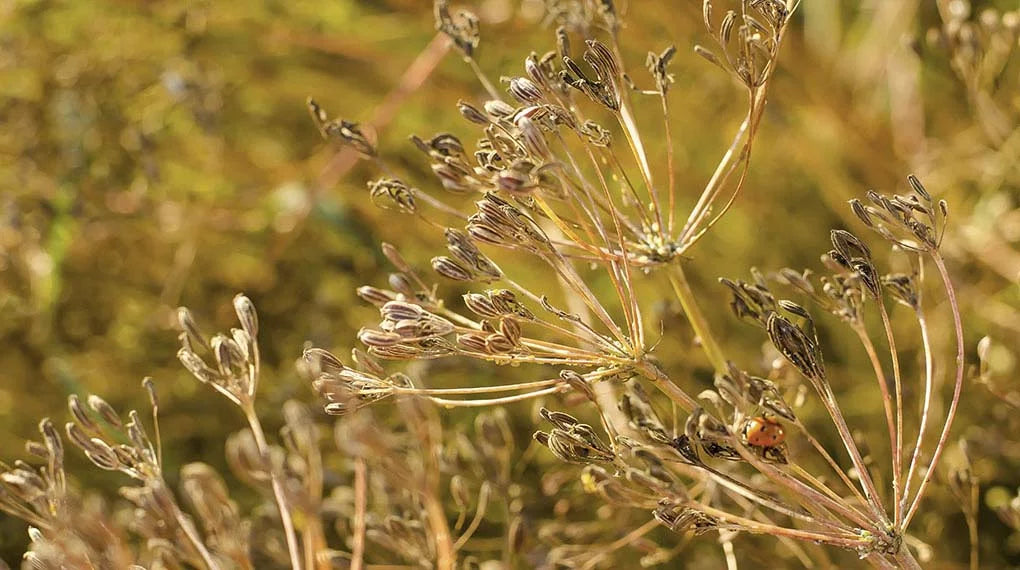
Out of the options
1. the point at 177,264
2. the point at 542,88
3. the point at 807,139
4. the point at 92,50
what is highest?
the point at 542,88

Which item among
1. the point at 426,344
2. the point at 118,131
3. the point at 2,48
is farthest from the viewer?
the point at 118,131

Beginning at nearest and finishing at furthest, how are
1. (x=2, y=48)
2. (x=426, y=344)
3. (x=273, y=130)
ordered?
(x=426, y=344), (x=2, y=48), (x=273, y=130)

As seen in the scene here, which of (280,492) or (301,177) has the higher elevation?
(280,492)

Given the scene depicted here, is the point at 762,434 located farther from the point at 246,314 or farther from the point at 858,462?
the point at 246,314

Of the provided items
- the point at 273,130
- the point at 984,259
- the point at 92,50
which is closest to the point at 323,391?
the point at 984,259

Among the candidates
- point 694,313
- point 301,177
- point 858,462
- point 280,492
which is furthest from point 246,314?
point 301,177

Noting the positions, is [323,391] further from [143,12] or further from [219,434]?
[143,12]

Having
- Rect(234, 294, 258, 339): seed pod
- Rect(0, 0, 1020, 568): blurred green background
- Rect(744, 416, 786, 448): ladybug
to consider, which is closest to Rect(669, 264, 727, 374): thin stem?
Rect(744, 416, 786, 448): ladybug
